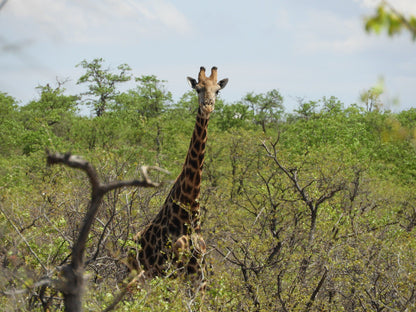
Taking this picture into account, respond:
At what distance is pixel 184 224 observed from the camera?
9016 millimetres

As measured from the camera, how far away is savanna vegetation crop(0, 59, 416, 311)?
26.6 feet

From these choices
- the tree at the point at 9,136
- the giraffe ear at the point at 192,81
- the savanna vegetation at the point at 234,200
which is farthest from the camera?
the tree at the point at 9,136

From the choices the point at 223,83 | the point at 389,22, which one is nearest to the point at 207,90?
the point at 223,83

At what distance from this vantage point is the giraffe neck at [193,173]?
916 cm

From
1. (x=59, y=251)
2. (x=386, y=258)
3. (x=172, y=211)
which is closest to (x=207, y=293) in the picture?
(x=172, y=211)

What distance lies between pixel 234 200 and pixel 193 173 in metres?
7.44

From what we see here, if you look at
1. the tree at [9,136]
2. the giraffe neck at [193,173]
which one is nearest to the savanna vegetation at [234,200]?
the tree at [9,136]

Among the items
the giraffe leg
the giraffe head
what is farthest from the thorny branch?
the giraffe head

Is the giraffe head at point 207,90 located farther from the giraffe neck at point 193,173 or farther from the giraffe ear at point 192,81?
the giraffe ear at point 192,81

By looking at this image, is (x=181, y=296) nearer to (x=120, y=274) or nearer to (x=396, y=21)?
(x=120, y=274)

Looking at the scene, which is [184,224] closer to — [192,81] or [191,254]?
[191,254]

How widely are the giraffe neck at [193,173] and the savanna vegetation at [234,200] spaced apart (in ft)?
3.05

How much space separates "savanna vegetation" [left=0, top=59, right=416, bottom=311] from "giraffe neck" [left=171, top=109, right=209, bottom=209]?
931mm

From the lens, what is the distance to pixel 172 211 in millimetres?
9164
